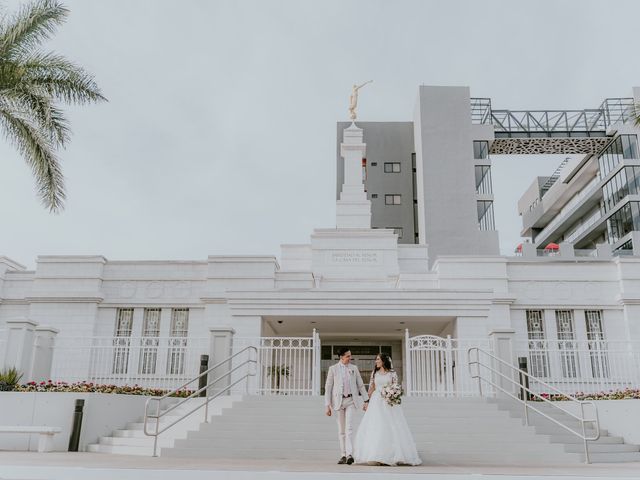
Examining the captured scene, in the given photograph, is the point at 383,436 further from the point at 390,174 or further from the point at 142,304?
the point at 390,174

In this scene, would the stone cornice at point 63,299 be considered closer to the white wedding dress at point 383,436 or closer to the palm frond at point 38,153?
the palm frond at point 38,153

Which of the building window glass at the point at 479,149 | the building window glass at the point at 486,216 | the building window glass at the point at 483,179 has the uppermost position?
the building window glass at the point at 479,149

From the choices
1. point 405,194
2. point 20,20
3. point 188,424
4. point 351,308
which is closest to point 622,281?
point 351,308

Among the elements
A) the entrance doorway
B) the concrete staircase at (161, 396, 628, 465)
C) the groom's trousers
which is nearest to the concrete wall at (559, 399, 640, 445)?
the concrete staircase at (161, 396, 628, 465)

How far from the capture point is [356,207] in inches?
1078

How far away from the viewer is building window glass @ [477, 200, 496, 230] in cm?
4381

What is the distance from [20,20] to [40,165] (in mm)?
3809

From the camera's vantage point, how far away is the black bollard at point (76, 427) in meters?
12.9

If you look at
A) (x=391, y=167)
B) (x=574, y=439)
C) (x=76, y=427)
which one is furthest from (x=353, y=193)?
(x=391, y=167)

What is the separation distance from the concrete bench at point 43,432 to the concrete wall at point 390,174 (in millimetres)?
38773

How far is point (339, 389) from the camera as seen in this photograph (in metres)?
10.6

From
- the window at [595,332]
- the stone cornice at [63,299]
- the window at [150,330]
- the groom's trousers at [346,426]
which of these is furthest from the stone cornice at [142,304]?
the window at [595,332]

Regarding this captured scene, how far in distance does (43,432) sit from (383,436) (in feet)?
22.3

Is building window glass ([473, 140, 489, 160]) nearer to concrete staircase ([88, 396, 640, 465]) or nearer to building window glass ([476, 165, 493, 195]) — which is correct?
building window glass ([476, 165, 493, 195])
